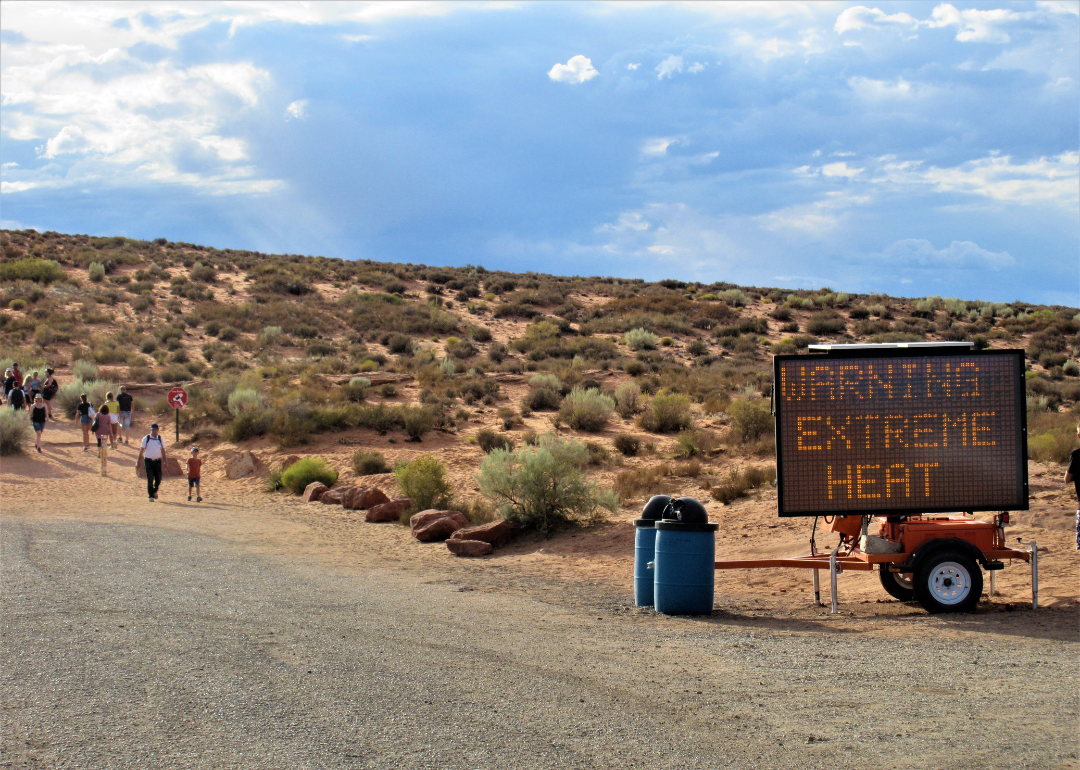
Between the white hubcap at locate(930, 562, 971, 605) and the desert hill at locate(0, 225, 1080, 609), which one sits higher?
the desert hill at locate(0, 225, 1080, 609)

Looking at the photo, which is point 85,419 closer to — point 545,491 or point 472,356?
point 545,491

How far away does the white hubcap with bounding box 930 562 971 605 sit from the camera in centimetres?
889

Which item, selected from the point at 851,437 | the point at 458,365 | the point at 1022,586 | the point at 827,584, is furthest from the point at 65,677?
the point at 458,365

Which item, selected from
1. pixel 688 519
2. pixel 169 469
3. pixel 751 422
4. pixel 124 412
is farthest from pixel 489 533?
pixel 124 412

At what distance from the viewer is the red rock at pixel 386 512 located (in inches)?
710

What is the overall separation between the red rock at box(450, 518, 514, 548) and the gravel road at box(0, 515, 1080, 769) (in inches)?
186

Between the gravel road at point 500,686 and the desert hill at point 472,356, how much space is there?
3.65m

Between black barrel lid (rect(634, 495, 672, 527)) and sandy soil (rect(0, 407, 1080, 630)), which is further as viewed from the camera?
sandy soil (rect(0, 407, 1080, 630))

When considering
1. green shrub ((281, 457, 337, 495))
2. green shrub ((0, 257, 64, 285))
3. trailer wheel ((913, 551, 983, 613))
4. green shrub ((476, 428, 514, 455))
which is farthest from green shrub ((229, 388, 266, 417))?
green shrub ((0, 257, 64, 285))

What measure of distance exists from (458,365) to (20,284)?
30.5m

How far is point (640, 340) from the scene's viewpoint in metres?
43.2

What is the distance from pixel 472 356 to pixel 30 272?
31153mm

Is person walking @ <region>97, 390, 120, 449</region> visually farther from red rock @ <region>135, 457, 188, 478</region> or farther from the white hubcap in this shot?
the white hubcap

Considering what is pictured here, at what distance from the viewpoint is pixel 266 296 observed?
5400cm
